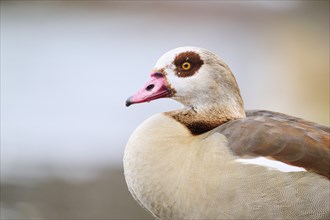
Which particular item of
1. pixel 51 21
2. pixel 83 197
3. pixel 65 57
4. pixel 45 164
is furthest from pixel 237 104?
pixel 51 21

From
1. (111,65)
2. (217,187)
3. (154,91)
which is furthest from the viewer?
(111,65)

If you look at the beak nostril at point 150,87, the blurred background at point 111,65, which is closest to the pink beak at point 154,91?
the beak nostril at point 150,87

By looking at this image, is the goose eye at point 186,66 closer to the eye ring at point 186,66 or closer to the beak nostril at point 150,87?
the eye ring at point 186,66

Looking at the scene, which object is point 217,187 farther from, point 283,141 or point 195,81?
point 195,81

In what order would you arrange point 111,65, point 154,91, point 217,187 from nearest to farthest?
point 217,187 → point 154,91 → point 111,65

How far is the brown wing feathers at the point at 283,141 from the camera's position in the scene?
81.0 inches

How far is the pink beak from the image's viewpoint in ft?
7.45

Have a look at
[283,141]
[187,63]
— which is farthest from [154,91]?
[283,141]

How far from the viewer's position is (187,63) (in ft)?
7.50

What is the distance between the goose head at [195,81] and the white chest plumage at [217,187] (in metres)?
0.16

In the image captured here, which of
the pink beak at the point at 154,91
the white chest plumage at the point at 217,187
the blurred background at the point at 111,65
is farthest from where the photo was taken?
the blurred background at the point at 111,65

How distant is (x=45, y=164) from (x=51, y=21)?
2.44 m

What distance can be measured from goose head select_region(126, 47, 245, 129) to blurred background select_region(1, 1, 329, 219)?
2.05 m

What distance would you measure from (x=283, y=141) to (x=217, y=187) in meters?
0.22
